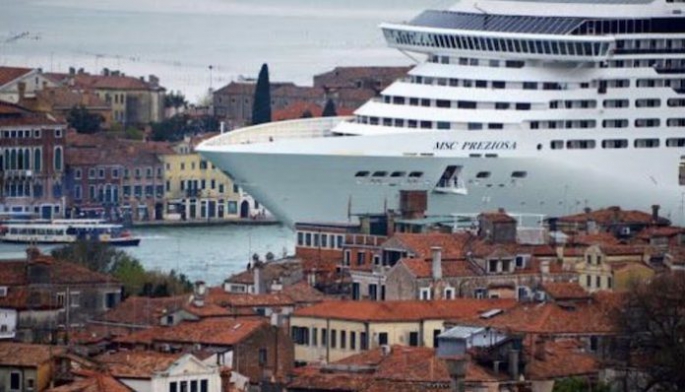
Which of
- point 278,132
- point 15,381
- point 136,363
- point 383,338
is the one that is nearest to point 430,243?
point 383,338

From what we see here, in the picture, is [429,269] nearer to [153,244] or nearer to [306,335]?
[306,335]

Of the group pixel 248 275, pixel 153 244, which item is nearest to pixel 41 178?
pixel 153 244

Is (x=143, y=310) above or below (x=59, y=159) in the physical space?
below

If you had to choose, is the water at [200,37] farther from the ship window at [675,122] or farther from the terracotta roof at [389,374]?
the terracotta roof at [389,374]

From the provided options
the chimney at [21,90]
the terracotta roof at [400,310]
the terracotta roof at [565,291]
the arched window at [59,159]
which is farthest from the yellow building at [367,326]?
the chimney at [21,90]

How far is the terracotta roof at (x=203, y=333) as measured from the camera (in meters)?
28.1

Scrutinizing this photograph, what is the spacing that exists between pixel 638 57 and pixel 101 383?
840 inches

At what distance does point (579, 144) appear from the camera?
4469 centimetres

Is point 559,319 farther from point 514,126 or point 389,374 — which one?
point 514,126

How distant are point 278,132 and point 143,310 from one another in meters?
15.2

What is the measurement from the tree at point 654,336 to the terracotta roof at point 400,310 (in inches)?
61.5

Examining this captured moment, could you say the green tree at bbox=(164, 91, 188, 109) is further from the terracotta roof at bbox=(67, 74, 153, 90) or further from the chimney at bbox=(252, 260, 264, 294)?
the chimney at bbox=(252, 260, 264, 294)

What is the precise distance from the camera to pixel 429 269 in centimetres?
3234

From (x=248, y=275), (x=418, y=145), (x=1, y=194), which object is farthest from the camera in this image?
(x=1, y=194)
